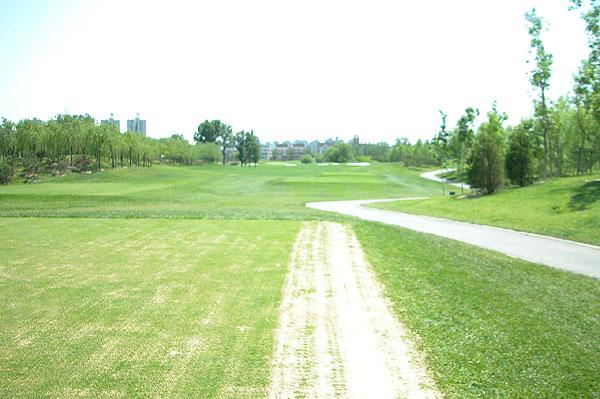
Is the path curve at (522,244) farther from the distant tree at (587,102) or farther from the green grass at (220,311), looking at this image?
the distant tree at (587,102)

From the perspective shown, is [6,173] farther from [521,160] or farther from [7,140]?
[521,160]

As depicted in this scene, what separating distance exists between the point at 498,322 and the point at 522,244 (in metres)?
12.1

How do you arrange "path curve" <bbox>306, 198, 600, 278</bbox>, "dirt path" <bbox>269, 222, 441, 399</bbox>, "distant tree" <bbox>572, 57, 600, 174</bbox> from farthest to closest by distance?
"distant tree" <bbox>572, 57, 600, 174</bbox>
"path curve" <bbox>306, 198, 600, 278</bbox>
"dirt path" <bbox>269, 222, 441, 399</bbox>

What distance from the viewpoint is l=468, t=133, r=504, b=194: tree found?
3812 cm

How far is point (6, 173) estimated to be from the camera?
5750 centimetres

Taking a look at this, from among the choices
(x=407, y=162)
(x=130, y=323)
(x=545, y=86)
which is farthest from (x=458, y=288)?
(x=407, y=162)

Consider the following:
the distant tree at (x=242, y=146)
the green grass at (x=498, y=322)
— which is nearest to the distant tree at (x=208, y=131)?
the distant tree at (x=242, y=146)

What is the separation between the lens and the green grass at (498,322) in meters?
6.86

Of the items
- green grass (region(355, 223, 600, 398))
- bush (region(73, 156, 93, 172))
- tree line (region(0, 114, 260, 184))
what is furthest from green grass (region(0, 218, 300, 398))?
bush (region(73, 156, 93, 172))

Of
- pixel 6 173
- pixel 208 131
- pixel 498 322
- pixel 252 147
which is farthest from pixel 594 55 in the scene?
pixel 208 131

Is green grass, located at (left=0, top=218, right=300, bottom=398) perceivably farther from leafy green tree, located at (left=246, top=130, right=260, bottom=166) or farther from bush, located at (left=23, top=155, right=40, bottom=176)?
leafy green tree, located at (left=246, top=130, right=260, bottom=166)

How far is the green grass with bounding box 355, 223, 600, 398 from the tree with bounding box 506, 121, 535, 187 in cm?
2501

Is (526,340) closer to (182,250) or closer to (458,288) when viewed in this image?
(458,288)

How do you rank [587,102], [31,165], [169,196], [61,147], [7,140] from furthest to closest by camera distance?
[61,147] < [31,165] < [7,140] < [169,196] < [587,102]
